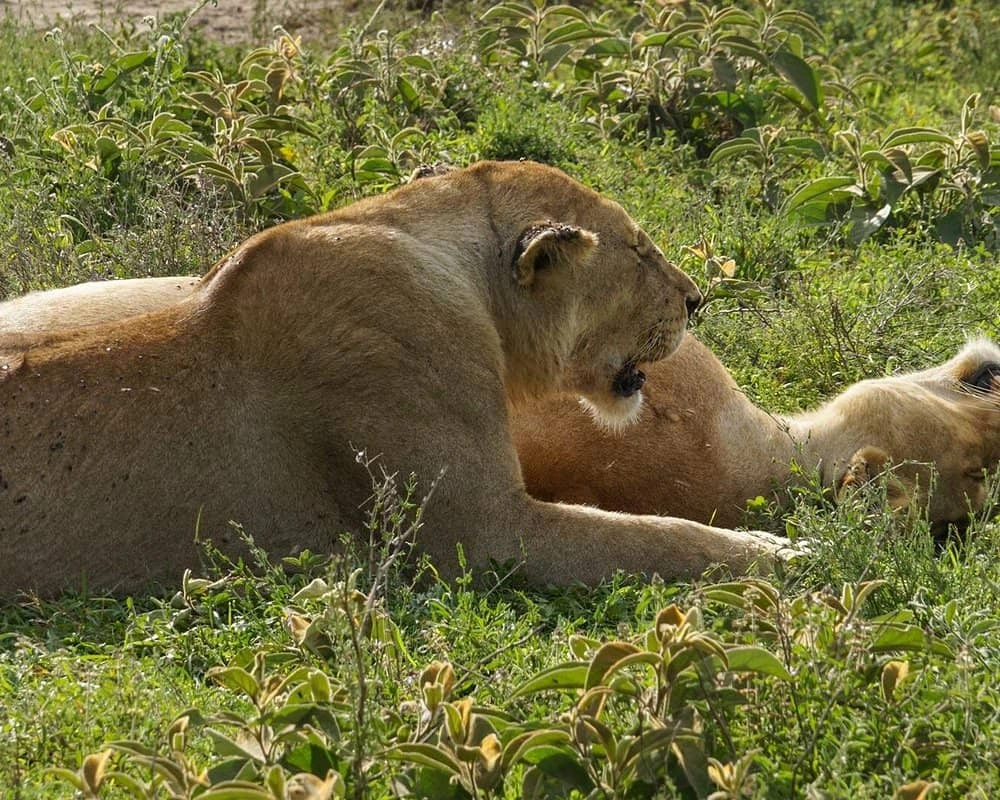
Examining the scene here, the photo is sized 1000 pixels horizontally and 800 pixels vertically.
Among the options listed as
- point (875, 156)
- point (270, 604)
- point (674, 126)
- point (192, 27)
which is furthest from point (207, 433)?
point (192, 27)

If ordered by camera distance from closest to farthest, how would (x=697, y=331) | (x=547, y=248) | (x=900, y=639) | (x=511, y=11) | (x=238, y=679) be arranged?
(x=238, y=679) → (x=900, y=639) → (x=547, y=248) → (x=697, y=331) → (x=511, y=11)

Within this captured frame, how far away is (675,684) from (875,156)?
4676 millimetres

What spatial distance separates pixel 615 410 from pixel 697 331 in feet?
4.52

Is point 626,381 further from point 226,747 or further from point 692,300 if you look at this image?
point 226,747

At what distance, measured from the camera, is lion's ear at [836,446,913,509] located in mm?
5363

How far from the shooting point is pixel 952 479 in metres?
5.56

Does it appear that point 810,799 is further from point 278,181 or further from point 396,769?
point 278,181

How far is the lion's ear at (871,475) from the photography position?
5363 millimetres

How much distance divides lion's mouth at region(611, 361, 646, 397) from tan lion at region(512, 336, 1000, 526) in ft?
0.54

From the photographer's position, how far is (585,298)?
17.5ft

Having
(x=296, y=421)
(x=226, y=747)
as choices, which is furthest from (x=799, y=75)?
(x=226, y=747)

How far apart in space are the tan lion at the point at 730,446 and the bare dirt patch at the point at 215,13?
204 inches

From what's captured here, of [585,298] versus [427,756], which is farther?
[585,298]

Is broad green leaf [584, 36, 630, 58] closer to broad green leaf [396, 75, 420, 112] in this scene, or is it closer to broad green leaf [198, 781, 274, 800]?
broad green leaf [396, 75, 420, 112]
